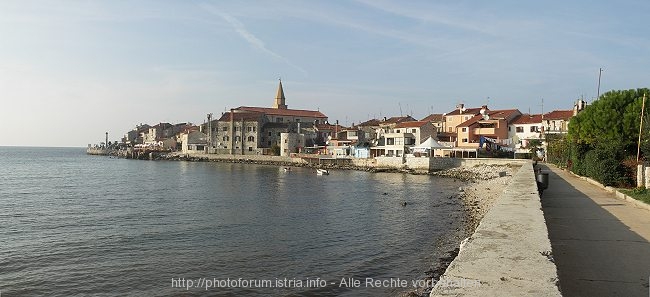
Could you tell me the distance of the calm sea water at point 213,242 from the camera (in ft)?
45.4

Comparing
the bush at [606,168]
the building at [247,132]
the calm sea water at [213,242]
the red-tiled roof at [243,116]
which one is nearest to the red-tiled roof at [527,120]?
the building at [247,132]

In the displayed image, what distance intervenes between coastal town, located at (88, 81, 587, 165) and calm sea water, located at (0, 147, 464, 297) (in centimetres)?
4088

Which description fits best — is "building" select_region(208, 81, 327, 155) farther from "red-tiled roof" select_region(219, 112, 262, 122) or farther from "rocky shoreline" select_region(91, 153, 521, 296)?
"rocky shoreline" select_region(91, 153, 521, 296)

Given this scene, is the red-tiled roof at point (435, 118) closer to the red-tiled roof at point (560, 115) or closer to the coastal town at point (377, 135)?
the coastal town at point (377, 135)

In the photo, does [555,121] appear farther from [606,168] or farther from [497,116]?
[606,168]

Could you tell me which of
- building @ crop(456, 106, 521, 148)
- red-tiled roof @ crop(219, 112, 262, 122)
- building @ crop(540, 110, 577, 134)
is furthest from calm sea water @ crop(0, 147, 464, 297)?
red-tiled roof @ crop(219, 112, 262, 122)

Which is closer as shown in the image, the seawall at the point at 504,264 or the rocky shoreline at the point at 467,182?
the seawall at the point at 504,264

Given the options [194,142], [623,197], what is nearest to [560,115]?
[623,197]

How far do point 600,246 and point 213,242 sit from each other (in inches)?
548

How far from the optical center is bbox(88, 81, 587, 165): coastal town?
2908 inches

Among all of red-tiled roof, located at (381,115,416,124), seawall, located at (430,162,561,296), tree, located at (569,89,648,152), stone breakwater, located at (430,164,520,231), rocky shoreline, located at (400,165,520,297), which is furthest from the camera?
red-tiled roof, located at (381,115,416,124)

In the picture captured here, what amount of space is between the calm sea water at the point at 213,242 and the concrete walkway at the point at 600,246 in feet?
13.3

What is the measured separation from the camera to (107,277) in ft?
46.5

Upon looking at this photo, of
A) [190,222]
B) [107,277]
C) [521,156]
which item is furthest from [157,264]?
[521,156]
